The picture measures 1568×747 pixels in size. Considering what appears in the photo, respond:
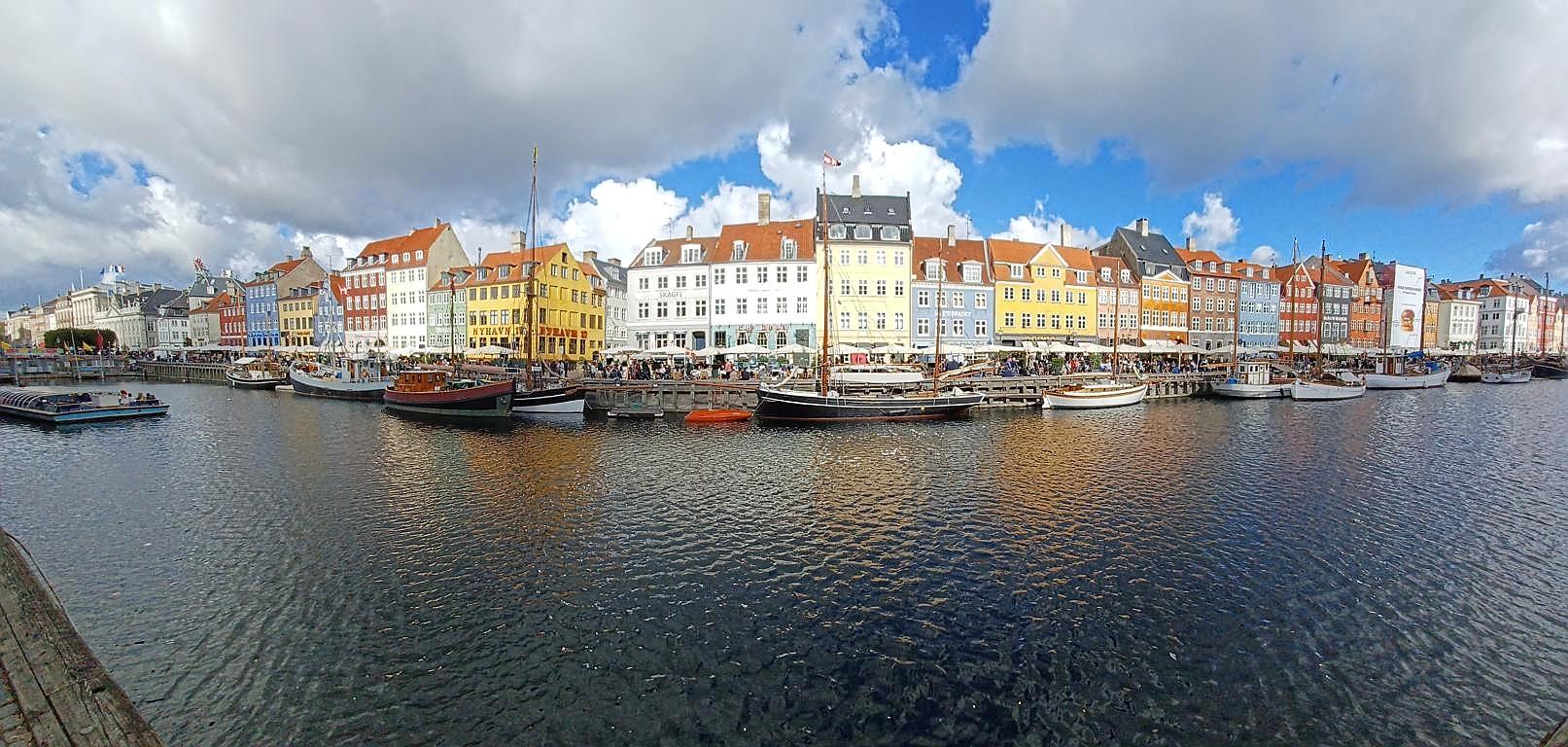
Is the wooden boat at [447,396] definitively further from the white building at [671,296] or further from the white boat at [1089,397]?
the white boat at [1089,397]

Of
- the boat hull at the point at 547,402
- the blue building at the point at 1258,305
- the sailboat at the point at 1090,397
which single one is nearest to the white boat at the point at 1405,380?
the blue building at the point at 1258,305

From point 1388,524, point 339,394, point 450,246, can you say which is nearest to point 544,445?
point 1388,524

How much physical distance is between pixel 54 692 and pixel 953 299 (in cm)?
5785

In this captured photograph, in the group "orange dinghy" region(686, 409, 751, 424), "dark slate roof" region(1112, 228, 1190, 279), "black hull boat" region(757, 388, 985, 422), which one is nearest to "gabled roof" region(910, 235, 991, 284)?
"dark slate roof" region(1112, 228, 1190, 279)

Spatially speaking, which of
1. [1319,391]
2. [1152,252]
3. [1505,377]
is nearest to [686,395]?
[1319,391]

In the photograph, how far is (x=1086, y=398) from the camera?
131 feet

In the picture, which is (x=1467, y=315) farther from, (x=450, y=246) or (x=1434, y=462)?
(x=450, y=246)

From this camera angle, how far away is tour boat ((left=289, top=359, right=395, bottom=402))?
48.3 meters

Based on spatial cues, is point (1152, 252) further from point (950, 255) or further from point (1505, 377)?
point (1505, 377)

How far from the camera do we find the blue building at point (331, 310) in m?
75.5

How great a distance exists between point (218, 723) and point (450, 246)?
76066mm

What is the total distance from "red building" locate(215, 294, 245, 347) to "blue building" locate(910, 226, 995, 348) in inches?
3836

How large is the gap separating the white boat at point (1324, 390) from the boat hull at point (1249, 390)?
857mm

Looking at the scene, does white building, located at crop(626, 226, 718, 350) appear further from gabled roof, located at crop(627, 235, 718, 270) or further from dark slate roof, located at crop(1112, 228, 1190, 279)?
dark slate roof, located at crop(1112, 228, 1190, 279)
